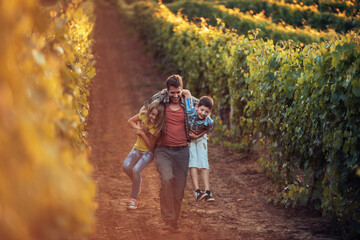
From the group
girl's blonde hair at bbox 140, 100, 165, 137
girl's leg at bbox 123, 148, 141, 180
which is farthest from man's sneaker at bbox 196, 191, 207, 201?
girl's blonde hair at bbox 140, 100, 165, 137

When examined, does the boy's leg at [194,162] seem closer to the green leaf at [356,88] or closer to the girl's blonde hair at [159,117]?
the girl's blonde hair at [159,117]

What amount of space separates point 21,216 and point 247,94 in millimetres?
8165

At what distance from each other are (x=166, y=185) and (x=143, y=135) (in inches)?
32.4

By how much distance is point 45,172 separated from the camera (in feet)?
7.44

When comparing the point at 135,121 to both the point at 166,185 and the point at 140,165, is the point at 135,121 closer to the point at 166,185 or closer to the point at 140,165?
the point at 140,165

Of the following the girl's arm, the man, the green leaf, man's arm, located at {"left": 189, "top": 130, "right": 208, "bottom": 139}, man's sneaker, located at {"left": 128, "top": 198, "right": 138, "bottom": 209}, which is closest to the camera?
the green leaf

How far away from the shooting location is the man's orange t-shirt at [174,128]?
6.78 metres

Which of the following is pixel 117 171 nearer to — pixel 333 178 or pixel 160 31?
pixel 333 178

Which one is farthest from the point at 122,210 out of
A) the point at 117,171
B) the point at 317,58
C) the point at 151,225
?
the point at 317,58

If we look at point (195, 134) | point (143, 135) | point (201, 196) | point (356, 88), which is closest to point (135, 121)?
point (143, 135)


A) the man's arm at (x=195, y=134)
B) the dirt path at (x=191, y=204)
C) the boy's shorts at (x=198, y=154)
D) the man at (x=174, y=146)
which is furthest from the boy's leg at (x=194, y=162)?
the man at (x=174, y=146)

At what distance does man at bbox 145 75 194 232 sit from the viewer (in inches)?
261

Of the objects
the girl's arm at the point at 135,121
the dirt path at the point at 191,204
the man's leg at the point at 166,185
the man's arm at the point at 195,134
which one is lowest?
the dirt path at the point at 191,204

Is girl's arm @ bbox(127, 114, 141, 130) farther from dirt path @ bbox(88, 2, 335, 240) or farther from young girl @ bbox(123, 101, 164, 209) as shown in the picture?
dirt path @ bbox(88, 2, 335, 240)
